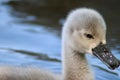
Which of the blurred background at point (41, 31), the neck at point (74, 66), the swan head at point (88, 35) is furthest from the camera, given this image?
the blurred background at point (41, 31)

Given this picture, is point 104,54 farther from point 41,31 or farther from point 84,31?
point 41,31

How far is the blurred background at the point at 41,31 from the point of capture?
784 cm

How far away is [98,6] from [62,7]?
615mm

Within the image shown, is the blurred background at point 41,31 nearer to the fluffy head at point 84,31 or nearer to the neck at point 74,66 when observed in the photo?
the neck at point 74,66

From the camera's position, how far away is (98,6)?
34.8 ft

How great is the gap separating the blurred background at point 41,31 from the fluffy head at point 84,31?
1007 mm

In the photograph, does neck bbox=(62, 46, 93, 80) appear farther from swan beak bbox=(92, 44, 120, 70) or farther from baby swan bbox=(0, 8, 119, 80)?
swan beak bbox=(92, 44, 120, 70)

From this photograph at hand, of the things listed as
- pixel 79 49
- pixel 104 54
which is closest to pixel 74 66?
pixel 79 49

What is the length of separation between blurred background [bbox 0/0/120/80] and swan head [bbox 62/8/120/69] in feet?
3.26

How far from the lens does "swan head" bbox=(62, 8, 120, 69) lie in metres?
6.06

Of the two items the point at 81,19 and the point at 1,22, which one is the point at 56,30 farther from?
the point at 81,19

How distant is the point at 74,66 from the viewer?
6285 mm

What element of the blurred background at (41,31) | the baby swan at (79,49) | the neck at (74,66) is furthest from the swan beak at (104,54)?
the blurred background at (41,31)

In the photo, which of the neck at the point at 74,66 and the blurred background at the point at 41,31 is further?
the blurred background at the point at 41,31
